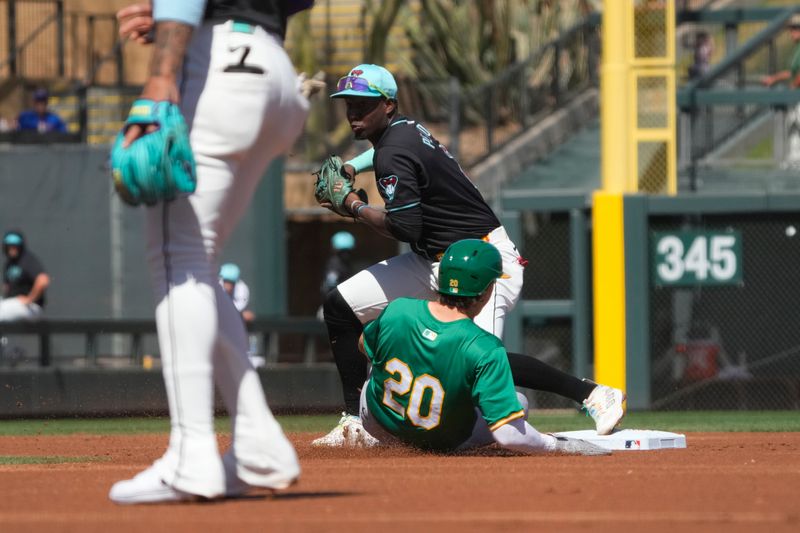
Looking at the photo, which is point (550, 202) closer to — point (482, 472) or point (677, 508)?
point (482, 472)

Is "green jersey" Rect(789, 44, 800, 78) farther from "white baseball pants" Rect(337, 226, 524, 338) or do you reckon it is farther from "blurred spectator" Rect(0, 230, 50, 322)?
"white baseball pants" Rect(337, 226, 524, 338)

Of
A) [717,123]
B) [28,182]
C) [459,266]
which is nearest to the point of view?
[459,266]

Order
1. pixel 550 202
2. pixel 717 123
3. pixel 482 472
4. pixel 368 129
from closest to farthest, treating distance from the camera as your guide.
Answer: pixel 482 472 → pixel 368 129 → pixel 550 202 → pixel 717 123

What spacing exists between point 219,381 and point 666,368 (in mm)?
9973

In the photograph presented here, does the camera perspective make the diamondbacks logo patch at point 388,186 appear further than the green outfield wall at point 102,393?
No

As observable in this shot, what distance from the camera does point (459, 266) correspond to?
6.74m

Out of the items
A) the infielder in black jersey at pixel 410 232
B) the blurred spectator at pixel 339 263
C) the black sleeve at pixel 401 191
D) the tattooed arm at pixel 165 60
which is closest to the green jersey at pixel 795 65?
the blurred spectator at pixel 339 263

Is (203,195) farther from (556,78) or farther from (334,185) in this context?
(556,78)

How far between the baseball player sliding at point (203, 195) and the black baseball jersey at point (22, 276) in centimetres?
1196

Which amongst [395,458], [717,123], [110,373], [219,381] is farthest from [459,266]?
[717,123]

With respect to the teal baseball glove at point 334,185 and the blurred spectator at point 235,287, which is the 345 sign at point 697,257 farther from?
the teal baseball glove at point 334,185

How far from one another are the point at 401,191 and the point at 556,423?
15.9ft

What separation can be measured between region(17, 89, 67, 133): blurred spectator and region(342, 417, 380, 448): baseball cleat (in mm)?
11959

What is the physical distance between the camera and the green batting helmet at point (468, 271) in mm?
6742
